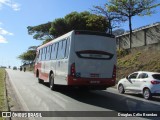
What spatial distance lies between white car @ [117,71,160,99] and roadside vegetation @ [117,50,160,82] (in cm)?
790

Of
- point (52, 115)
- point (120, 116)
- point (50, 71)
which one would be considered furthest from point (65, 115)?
point (50, 71)

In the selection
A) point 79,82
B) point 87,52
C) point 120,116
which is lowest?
point 120,116

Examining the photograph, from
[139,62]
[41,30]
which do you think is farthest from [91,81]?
[41,30]

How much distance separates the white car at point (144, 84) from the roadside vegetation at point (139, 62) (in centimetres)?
790

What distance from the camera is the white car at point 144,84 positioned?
1755cm

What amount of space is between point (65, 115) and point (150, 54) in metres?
22.1

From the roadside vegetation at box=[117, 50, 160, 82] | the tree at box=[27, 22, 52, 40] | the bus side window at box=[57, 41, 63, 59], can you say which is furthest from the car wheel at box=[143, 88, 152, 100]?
the tree at box=[27, 22, 52, 40]

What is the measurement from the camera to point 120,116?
462 inches

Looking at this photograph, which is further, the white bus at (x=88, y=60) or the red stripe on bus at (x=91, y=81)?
the white bus at (x=88, y=60)

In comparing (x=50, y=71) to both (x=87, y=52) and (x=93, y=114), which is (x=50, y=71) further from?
(x=93, y=114)

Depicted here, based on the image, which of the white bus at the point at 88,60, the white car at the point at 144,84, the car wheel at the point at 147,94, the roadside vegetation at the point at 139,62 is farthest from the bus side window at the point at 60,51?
the roadside vegetation at the point at 139,62

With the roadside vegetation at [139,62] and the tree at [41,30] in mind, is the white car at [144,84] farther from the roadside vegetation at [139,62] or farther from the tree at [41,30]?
the tree at [41,30]

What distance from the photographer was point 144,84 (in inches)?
719

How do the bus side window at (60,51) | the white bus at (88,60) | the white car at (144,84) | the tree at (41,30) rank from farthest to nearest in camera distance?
the tree at (41,30) → the bus side window at (60,51) → the white car at (144,84) → the white bus at (88,60)
